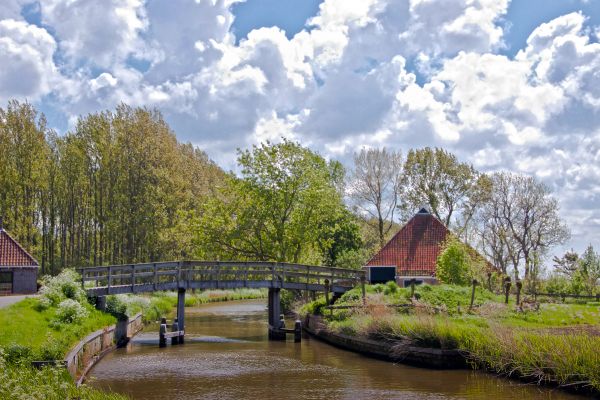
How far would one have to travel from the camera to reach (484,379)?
19344 millimetres

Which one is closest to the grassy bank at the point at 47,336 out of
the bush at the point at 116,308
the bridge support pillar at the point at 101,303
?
the bridge support pillar at the point at 101,303

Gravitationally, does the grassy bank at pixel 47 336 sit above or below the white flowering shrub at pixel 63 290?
below

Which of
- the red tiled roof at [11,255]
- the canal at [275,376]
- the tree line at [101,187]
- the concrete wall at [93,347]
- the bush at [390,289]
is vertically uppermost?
the tree line at [101,187]

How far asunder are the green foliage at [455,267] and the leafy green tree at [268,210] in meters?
9.05

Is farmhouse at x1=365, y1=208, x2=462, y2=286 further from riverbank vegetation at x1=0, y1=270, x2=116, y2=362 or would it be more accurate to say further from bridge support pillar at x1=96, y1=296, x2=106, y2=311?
riverbank vegetation at x1=0, y1=270, x2=116, y2=362

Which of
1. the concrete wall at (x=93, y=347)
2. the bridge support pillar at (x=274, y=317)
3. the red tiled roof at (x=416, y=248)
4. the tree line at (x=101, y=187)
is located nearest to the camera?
the concrete wall at (x=93, y=347)

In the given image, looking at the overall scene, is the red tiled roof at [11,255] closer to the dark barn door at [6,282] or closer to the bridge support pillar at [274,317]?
the dark barn door at [6,282]

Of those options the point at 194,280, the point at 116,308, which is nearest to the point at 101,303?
the point at 116,308

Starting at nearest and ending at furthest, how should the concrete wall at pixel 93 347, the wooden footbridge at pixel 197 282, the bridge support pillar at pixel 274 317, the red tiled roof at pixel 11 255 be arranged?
1. the concrete wall at pixel 93 347
2. the wooden footbridge at pixel 197 282
3. the bridge support pillar at pixel 274 317
4. the red tiled roof at pixel 11 255

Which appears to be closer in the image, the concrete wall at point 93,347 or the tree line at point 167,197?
the concrete wall at point 93,347

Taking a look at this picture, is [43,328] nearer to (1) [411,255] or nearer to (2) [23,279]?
(2) [23,279]

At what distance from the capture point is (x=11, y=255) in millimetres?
41500

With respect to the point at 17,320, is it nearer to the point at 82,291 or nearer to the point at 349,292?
the point at 82,291

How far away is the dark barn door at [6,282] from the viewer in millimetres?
41156
